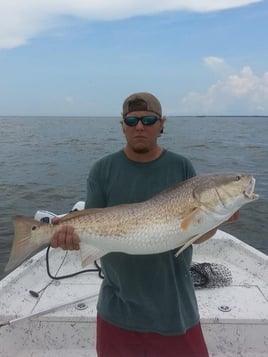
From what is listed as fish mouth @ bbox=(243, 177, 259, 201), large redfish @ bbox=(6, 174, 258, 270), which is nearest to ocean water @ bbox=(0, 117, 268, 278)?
large redfish @ bbox=(6, 174, 258, 270)

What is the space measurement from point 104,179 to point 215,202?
81 cm

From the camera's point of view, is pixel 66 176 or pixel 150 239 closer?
pixel 150 239

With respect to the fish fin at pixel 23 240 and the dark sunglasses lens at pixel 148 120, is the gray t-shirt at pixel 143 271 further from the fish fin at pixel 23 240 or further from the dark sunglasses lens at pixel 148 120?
the fish fin at pixel 23 240

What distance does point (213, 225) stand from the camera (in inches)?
114

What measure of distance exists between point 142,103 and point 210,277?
2843mm

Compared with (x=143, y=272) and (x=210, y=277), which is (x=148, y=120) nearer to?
(x=143, y=272)

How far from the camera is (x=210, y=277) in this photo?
17.1 feet

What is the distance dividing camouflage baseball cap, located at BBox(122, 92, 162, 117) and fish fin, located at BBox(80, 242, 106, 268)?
3.24 ft

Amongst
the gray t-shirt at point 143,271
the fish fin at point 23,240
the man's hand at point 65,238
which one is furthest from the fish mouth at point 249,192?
the fish fin at point 23,240

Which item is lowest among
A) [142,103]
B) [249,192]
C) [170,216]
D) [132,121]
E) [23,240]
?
[23,240]

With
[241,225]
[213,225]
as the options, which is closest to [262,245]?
[241,225]

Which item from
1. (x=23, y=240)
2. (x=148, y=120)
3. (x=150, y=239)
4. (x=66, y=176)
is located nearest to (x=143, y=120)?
(x=148, y=120)

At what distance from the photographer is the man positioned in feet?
9.94

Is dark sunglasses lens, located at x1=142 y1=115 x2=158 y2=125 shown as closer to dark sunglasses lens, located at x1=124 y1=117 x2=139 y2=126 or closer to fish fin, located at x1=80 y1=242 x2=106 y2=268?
dark sunglasses lens, located at x1=124 y1=117 x2=139 y2=126
